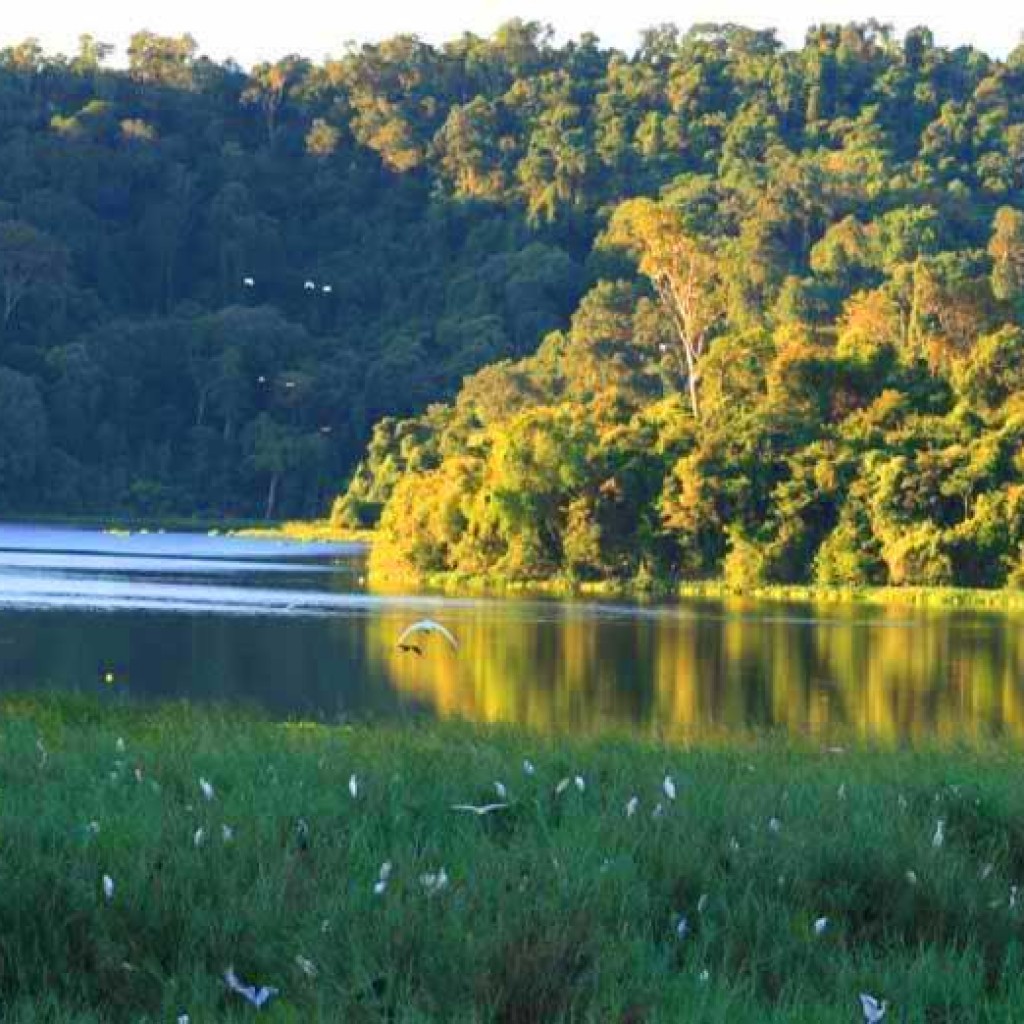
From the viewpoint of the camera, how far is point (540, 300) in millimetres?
113125

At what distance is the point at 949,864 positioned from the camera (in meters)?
7.11

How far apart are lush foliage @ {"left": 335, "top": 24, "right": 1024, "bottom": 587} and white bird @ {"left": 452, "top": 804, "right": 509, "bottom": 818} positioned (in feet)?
146

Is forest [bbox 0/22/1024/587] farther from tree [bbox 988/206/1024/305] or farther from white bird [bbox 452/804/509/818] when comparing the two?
white bird [bbox 452/804/509/818]

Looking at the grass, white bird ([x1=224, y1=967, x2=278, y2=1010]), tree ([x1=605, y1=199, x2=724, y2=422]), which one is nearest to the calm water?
the grass

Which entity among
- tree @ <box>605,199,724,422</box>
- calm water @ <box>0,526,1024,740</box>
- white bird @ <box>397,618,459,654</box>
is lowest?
calm water @ <box>0,526,1024,740</box>

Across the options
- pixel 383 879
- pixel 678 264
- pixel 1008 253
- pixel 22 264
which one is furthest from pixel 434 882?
pixel 22 264

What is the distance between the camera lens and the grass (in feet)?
18.8

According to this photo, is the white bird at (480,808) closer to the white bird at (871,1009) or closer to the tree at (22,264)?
the white bird at (871,1009)

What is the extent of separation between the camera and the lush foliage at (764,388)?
176ft

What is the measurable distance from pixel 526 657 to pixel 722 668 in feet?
10.2

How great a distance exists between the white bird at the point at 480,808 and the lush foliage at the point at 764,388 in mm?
44557

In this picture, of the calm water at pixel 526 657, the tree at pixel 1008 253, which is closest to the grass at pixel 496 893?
the calm water at pixel 526 657

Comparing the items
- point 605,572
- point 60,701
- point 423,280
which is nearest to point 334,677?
point 60,701

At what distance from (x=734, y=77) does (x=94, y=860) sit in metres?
132
